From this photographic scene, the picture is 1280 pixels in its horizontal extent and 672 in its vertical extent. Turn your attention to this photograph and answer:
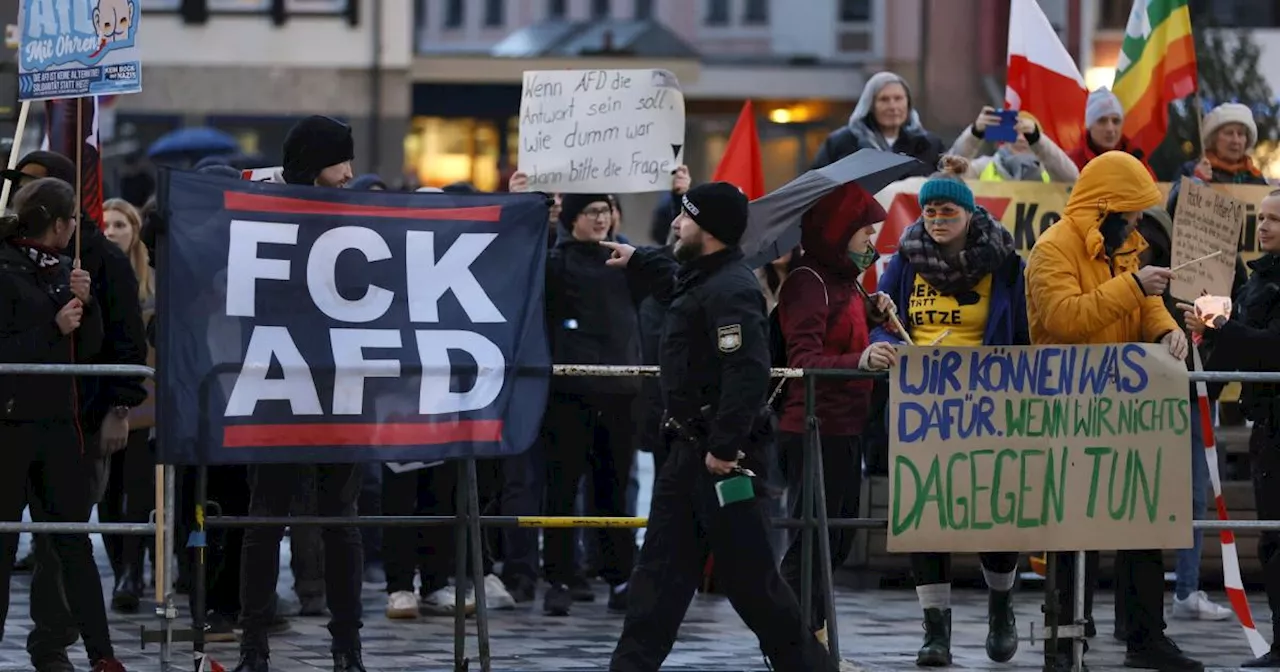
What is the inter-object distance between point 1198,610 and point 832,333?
10.2ft

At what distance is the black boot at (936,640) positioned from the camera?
32.0 ft

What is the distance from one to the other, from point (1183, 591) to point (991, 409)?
2842 millimetres

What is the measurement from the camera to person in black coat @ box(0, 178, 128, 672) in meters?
8.91

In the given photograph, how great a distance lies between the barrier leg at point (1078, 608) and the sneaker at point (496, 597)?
130 inches

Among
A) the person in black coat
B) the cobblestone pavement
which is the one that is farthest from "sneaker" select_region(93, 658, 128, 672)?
the cobblestone pavement

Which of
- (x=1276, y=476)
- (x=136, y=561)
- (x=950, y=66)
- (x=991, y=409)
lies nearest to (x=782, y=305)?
(x=991, y=409)

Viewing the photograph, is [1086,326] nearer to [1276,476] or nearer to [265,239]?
[1276,476]

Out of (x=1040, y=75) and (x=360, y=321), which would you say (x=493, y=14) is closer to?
(x=1040, y=75)

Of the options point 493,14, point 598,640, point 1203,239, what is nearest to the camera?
point 598,640

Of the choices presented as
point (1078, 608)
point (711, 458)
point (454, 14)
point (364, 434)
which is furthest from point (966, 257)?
point (454, 14)

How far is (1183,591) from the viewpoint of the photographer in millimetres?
11633

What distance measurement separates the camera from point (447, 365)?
8750 millimetres

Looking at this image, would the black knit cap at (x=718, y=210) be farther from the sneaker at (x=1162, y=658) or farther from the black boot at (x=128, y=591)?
the black boot at (x=128, y=591)

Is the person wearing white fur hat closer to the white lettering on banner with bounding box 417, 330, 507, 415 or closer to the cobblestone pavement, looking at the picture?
the cobblestone pavement
